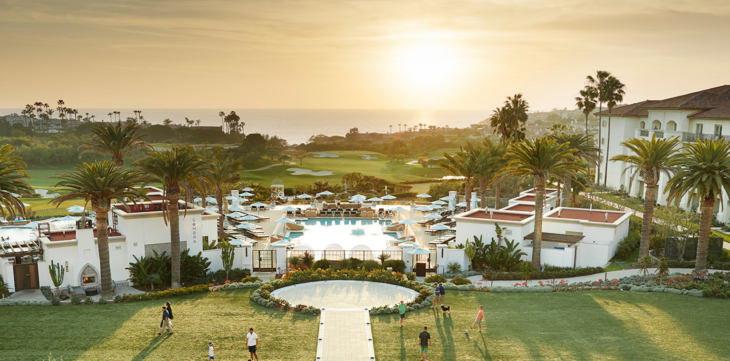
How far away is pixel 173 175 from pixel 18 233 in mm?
13752

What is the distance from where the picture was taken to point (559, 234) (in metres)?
32.3

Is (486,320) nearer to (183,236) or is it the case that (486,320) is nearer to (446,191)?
(183,236)

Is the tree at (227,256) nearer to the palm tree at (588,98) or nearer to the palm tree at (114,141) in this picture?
the palm tree at (114,141)

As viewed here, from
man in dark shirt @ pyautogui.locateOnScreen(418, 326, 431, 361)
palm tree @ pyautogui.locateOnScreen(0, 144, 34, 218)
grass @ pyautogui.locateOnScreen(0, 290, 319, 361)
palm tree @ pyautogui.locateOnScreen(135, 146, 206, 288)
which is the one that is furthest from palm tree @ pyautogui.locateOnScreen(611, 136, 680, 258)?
palm tree @ pyautogui.locateOnScreen(0, 144, 34, 218)

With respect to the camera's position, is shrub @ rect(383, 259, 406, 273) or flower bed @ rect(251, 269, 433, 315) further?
shrub @ rect(383, 259, 406, 273)

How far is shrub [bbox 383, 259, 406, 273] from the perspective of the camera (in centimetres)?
2983

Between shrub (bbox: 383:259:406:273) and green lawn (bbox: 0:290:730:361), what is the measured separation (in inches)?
201

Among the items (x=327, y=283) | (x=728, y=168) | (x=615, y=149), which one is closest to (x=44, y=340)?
(x=327, y=283)

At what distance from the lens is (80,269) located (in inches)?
1070

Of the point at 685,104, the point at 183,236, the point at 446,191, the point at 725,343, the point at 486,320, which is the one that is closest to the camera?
the point at 725,343

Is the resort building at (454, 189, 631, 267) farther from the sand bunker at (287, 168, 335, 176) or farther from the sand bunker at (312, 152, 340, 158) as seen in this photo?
the sand bunker at (312, 152, 340, 158)

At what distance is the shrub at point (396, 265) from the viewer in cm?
2983

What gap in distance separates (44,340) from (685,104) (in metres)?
53.2

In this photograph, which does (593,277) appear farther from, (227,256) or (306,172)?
(306,172)
